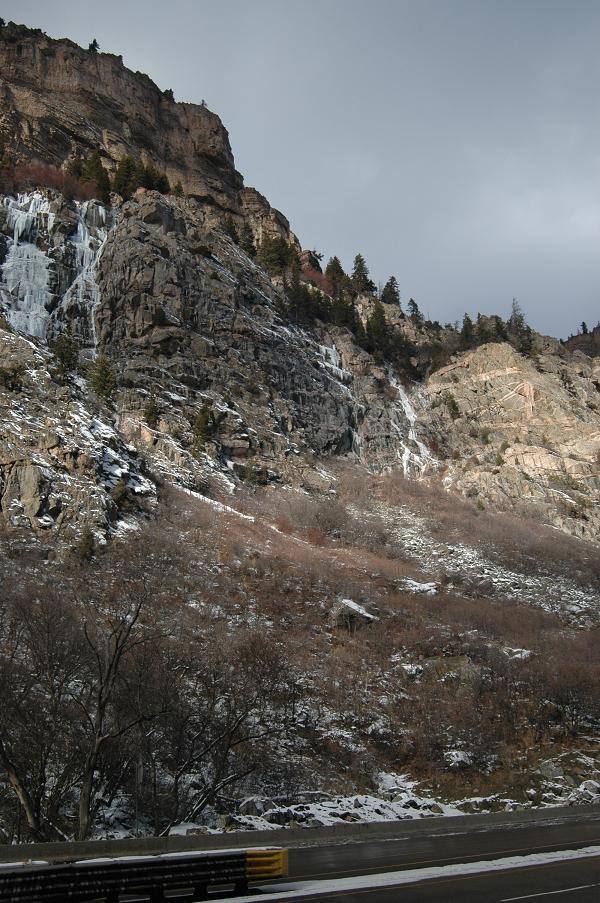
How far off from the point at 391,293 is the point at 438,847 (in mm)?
96007

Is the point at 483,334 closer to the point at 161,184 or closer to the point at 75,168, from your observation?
the point at 161,184

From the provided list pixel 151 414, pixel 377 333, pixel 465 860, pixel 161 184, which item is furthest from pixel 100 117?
pixel 465 860

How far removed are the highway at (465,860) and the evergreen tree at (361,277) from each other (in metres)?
88.5

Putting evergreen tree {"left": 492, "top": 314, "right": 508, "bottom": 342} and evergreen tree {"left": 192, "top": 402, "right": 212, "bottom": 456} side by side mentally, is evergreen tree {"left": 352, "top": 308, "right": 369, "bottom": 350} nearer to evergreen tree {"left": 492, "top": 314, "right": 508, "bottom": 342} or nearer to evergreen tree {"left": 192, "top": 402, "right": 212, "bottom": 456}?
evergreen tree {"left": 492, "top": 314, "right": 508, "bottom": 342}

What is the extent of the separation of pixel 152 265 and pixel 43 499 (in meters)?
35.5

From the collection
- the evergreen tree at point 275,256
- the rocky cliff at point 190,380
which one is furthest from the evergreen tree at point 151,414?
the evergreen tree at point 275,256

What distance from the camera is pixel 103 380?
5397cm

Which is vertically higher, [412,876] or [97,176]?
[97,176]

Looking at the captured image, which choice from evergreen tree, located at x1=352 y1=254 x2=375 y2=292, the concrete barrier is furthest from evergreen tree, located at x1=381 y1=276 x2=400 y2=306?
the concrete barrier

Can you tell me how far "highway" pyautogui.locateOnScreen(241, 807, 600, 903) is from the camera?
10070 millimetres

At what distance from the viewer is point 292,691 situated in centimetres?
2697

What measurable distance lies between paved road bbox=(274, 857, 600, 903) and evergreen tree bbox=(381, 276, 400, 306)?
9674 cm

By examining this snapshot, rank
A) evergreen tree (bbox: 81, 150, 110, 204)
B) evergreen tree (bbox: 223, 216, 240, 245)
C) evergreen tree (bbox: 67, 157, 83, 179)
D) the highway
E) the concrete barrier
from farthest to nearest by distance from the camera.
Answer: evergreen tree (bbox: 223, 216, 240, 245)
evergreen tree (bbox: 67, 157, 83, 179)
evergreen tree (bbox: 81, 150, 110, 204)
the concrete barrier
the highway

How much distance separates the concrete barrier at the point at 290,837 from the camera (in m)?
13.8
